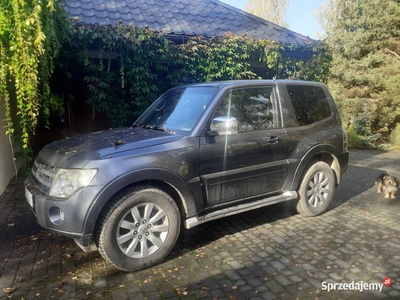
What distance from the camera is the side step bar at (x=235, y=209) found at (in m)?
3.66

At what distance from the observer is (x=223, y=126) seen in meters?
3.82

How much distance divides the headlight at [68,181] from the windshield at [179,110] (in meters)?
1.23

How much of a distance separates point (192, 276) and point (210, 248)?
2.20 ft

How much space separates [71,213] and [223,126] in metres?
1.92

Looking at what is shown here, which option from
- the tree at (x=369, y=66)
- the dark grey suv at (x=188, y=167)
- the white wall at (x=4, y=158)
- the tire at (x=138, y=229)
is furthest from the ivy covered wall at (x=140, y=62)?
the tree at (x=369, y=66)

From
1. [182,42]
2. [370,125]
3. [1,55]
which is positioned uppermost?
[182,42]

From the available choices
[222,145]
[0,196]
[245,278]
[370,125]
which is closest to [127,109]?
[0,196]

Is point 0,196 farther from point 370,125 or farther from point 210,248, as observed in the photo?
point 370,125

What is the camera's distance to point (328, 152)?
492 centimetres

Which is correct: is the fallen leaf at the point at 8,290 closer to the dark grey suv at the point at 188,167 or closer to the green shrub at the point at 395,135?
the dark grey suv at the point at 188,167

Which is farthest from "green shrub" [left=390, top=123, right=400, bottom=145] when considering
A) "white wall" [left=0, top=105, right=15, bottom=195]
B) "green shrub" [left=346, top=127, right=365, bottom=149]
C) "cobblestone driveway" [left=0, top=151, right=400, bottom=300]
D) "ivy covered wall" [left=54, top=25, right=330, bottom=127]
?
"white wall" [left=0, top=105, right=15, bottom=195]

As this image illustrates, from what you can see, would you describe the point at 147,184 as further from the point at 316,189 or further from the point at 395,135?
the point at 395,135

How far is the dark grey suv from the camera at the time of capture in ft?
10.4

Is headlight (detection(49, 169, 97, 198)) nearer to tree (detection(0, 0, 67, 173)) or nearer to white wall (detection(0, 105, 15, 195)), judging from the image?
tree (detection(0, 0, 67, 173))
